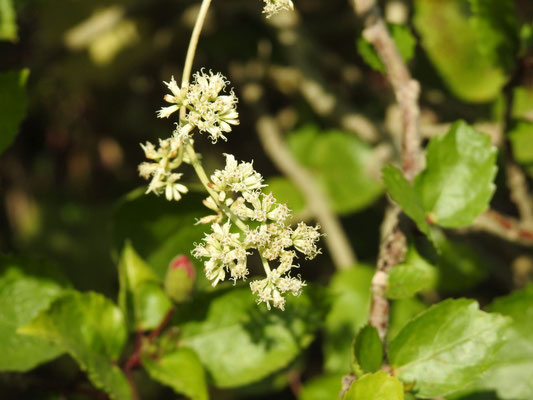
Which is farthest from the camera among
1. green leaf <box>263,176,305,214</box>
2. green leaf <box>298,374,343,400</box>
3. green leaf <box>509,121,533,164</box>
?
green leaf <box>263,176,305,214</box>

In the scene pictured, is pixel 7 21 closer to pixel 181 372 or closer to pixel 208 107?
pixel 208 107

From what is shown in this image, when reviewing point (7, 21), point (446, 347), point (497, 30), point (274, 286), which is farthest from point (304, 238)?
point (7, 21)

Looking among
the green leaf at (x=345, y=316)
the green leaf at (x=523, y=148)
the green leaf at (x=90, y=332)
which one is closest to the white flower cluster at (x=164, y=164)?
the green leaf at (x=90, y=332)

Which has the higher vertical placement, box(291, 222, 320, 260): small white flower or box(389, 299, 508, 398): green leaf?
box(291, 222, 320, 260): small white flower

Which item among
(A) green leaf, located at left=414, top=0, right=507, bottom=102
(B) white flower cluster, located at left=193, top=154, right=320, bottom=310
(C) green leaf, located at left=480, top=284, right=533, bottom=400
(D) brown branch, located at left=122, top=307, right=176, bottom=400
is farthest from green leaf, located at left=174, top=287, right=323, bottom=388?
(A) green leaf, located at left=414, top=0, right=507, bottom=102

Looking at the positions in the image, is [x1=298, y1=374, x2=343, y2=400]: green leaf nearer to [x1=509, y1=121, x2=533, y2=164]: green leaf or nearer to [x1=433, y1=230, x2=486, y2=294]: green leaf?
[x1=433, y1=230, x2=486, y2=294]: green leaf

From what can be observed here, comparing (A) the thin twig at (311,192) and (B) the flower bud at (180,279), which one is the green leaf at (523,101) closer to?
(A) the thin twig at (311,192)
